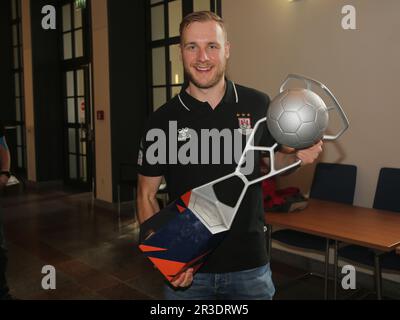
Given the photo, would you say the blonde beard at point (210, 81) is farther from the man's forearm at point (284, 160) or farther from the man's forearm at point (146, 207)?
the man's forearm at point (146, 207)

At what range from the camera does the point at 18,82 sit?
8.20 meters

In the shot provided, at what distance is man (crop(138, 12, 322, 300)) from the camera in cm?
138

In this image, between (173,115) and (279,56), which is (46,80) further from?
(173,115)

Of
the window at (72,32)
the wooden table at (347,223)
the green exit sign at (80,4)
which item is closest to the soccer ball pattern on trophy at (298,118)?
the wooden table at (347,223)

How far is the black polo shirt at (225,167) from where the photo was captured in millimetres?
1387

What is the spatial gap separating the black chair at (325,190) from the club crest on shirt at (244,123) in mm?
1620

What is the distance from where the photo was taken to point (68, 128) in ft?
23.0

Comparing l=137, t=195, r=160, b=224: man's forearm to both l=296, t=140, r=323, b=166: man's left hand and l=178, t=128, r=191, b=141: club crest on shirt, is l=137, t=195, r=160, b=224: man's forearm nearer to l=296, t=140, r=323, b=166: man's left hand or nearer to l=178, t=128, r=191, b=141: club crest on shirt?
l=178, t=128, r=191, b=141: club crest on shirt

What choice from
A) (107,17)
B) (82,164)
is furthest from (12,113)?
(107,17)

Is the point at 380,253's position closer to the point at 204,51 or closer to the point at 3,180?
the point at 204,51

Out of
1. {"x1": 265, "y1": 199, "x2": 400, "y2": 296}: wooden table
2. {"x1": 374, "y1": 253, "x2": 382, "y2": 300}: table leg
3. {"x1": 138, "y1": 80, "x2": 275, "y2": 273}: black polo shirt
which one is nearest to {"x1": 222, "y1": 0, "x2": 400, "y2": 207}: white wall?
{"x1": 265, "y1": 199, "x2": 400, "y2": 296}: wooden table

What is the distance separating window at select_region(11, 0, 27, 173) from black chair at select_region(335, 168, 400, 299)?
676 centimetres

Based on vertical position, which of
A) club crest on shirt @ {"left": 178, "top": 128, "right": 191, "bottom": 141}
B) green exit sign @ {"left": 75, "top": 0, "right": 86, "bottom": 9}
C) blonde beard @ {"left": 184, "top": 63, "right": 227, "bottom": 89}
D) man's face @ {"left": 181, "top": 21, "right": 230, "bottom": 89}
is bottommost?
club crest on shirt @ {"left": 178, "top": 128, "right": 191, "bottom": 141}

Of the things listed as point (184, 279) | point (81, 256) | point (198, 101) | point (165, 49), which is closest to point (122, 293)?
point (81, 256)
